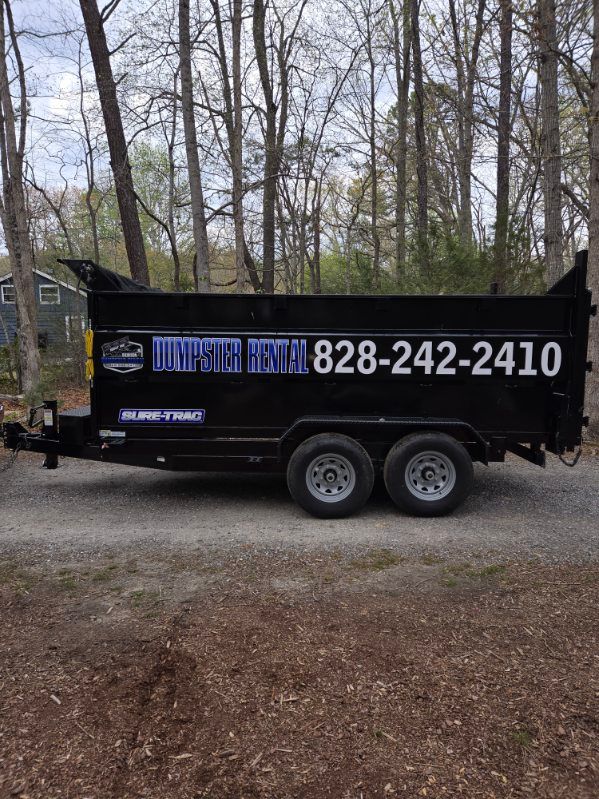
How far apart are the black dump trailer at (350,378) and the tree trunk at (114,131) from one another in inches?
294

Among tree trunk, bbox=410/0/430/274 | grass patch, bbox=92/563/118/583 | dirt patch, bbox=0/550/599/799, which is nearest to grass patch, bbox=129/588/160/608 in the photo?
dirt patch, bbox=0/550/599/799

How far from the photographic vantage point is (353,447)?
5.85 metres

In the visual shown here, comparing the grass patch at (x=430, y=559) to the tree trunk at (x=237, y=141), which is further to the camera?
the tree trunk at (x=237, y=141)

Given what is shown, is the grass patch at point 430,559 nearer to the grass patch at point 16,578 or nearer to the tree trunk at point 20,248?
the grass patch at point 16,578

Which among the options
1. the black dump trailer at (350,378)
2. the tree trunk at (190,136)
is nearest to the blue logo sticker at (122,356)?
the black dump trailer at (350,378)

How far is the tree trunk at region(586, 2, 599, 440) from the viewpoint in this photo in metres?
8.95

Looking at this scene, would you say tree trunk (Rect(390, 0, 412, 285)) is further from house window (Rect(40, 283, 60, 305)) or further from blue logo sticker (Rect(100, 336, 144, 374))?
house window (Rect(40, 283, 60, 305))

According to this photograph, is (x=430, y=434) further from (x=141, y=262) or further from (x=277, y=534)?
(x=141, y=262)

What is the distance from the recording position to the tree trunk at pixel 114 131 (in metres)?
13.0

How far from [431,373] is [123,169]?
1063 cm

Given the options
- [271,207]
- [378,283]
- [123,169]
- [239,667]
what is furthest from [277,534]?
[271,207]

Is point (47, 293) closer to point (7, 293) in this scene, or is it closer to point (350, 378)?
point (7, 293)

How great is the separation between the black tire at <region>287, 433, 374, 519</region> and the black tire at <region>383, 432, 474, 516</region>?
30cm

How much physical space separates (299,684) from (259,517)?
3.05 metres
